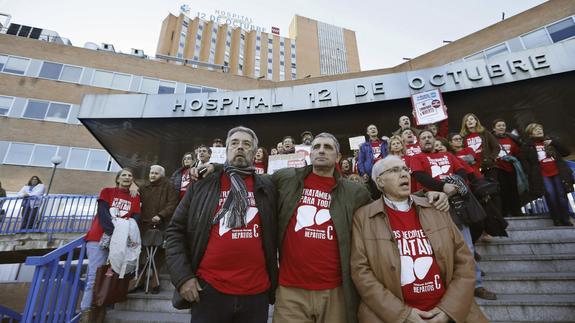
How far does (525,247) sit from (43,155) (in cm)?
2668

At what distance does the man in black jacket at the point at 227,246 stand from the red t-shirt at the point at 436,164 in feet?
7.31

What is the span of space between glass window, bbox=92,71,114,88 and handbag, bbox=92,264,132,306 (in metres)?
24.3

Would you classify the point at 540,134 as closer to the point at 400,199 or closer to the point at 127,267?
the point at 400,199

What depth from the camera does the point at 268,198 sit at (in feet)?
7.36

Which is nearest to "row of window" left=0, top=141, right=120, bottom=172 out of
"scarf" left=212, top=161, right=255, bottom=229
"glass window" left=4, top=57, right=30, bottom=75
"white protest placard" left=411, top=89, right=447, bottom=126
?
"glass window" left=4, top=57, right=30, bottom=75

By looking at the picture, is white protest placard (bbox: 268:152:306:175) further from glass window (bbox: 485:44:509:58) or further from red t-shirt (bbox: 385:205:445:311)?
glass window (bbox: 485:44:509:58)

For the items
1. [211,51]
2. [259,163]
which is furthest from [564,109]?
[211,51]

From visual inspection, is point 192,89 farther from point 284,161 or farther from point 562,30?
point 562,30

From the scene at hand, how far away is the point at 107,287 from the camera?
3.52 metres

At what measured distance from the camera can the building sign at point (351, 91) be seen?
7191 mm

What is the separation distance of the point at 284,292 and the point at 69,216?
35.9 feet

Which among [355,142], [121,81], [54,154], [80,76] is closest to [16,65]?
[80,76]

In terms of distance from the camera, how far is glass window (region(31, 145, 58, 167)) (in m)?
19.9

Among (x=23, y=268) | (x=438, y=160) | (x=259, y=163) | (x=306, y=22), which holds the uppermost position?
(x=306, y=22)
